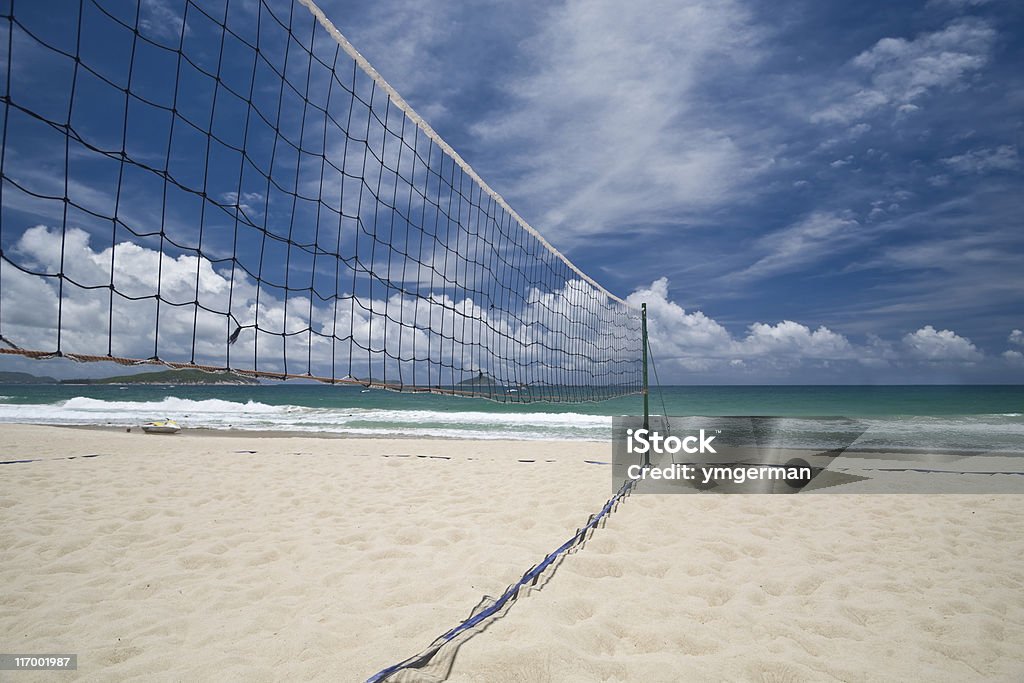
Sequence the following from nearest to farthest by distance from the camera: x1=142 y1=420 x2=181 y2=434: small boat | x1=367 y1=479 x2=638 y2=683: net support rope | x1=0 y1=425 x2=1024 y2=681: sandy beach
Result: x1=367 y1=479 x2=638 y2=683: net support rope < x1=0 y1=425 x2=1024 y2=681: sandy beach < x1=142 y1=420 x2=181 y2=434: small boat

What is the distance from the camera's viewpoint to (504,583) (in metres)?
2.62

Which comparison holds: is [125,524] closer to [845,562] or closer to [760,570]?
[760,570]

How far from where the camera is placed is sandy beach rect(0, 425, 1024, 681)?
6.44ft

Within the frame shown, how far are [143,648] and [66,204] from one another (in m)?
1.89

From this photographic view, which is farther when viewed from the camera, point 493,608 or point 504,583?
point 504,583

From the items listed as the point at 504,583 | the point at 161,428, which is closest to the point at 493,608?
the point at 504,583

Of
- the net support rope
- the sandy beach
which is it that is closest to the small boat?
the sandy beach

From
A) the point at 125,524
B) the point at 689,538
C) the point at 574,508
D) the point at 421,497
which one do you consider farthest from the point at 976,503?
the point at 125,524

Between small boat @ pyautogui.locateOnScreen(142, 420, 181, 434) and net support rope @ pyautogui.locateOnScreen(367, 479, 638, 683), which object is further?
small boat @ pyautogui.locateOnScreen(142, 420, 181, 434)

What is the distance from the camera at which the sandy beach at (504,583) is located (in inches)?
77.2

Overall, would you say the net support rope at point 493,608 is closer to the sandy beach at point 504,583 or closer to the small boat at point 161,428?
the sandy beach at point 504,583

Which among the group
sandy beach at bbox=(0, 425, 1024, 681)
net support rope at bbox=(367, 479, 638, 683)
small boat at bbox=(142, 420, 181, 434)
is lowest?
small boat at bbox=(142, 420, 181, 434)

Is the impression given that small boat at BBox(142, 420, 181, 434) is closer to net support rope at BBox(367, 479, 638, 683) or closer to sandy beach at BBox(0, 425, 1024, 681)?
sandy beach at BBox(0, 425, 1024, 681)

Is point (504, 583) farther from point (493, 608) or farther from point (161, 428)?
point (161, 428)
